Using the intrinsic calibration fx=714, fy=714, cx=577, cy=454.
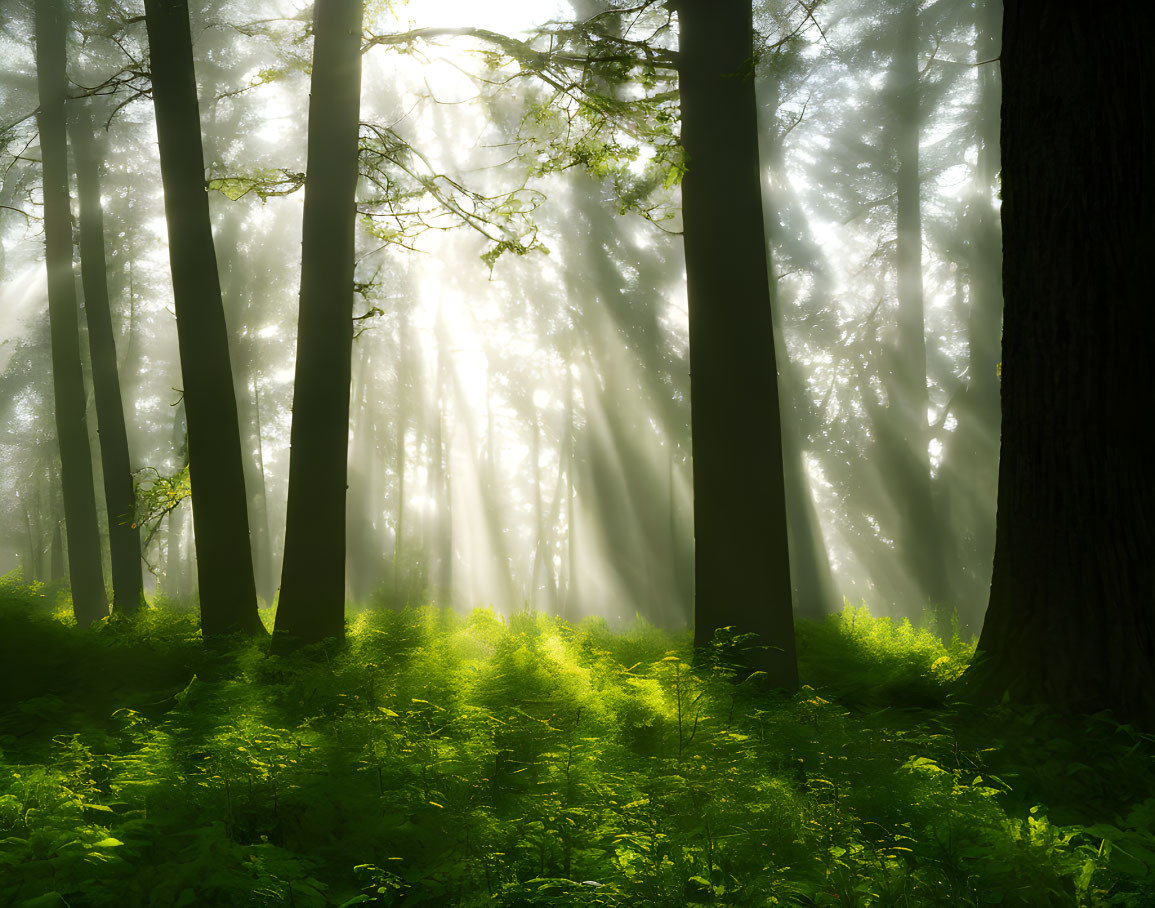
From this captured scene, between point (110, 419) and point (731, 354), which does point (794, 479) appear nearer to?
point (731, 354)

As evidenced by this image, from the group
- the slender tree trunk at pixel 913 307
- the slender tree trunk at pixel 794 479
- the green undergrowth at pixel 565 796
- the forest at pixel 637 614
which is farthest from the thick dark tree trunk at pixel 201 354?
the slender tree trunk at pixel 913 307

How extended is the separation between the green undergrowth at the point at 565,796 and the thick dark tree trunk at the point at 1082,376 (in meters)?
0.47

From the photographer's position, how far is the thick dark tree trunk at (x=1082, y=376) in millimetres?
4426

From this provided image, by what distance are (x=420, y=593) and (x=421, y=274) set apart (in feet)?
36.0

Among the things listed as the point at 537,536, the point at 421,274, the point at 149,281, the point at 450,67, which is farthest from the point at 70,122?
the point at 537,536

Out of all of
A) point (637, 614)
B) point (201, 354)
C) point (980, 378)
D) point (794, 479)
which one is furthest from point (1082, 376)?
point (980, 378)

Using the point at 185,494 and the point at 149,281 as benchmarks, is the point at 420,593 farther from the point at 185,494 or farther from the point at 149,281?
the point at 185,494

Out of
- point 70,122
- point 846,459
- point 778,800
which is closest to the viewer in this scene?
point 778,800

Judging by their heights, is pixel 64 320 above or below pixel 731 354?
above

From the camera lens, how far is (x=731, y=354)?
5.61m

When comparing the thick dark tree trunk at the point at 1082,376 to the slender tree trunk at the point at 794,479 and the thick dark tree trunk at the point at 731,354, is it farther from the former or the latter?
the slender tree trunk at the point at 794,479

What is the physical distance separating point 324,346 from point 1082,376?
6.05m

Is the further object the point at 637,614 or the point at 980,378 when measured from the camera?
the point at 980,378

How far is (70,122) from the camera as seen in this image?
13.3 meters
